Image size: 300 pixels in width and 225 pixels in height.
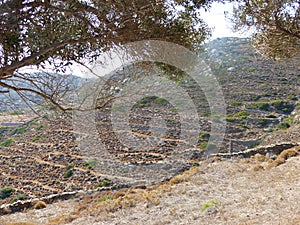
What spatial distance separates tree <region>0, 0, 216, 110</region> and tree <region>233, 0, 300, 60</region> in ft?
4.87

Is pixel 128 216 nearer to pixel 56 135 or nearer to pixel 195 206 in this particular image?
pixel 195 206

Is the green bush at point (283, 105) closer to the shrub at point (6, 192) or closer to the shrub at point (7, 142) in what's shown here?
the shrub at point (6, 192)

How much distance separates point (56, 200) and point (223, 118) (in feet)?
55.0

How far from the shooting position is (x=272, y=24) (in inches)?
200

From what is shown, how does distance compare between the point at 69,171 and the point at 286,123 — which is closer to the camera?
the point at 69,171

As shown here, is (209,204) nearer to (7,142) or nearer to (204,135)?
(204,135)

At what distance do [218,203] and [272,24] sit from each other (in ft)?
11.4

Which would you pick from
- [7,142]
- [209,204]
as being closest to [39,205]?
[209,204]

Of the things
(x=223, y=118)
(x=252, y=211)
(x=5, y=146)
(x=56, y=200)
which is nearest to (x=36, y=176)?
(x=5, y=146)

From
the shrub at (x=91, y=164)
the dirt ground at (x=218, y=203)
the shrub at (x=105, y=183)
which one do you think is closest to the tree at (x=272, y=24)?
the dirt ground at (x=218, y=203)

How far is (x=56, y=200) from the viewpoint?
41.3 ft

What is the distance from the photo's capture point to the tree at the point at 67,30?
10.2 ft

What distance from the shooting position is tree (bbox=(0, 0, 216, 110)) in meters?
3.09

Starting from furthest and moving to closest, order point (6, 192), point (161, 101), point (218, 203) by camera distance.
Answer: point (161, 101) < point (6, 192) < point (218, 203)
